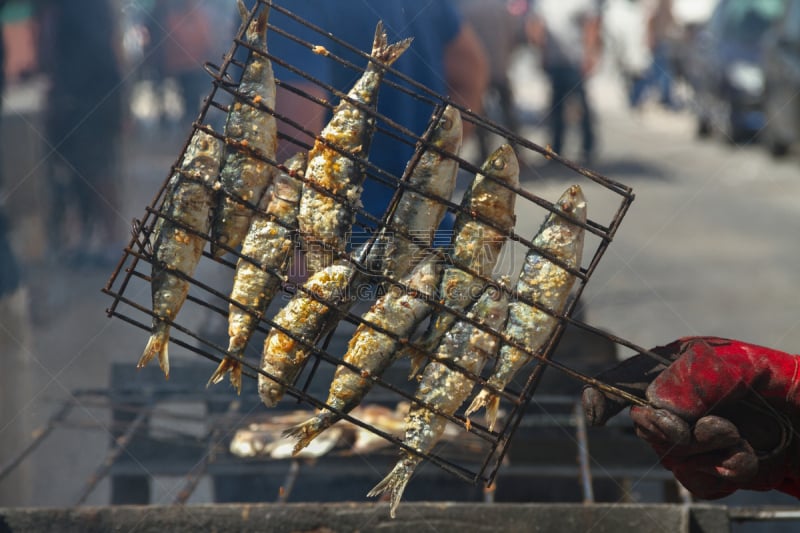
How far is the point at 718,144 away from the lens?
683 inches

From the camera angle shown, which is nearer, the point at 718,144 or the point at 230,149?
the point at 230,149

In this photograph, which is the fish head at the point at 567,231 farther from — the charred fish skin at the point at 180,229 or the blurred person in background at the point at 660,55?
the blurred person in background at the point at 660,55

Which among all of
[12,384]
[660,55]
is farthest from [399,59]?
[660,55]

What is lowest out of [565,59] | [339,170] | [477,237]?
[477,237]

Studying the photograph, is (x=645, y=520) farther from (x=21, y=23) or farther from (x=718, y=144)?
(x=718, y=144)

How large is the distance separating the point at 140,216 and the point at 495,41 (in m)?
5.91

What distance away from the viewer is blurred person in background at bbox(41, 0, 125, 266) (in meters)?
9.96

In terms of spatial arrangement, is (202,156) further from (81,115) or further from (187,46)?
(187,46)

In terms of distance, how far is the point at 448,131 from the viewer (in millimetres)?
2713

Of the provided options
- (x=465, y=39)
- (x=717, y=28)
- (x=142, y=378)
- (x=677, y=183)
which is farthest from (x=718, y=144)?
(x=142, y=378)

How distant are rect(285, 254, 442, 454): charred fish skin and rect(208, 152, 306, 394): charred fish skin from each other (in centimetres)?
32

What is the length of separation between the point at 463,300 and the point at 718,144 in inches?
639

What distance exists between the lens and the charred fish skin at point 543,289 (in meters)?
2.63

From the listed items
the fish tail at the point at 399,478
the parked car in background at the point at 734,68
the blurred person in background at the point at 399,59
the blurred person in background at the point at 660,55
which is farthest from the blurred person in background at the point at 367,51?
the blurred person in background at the point at 660,55
